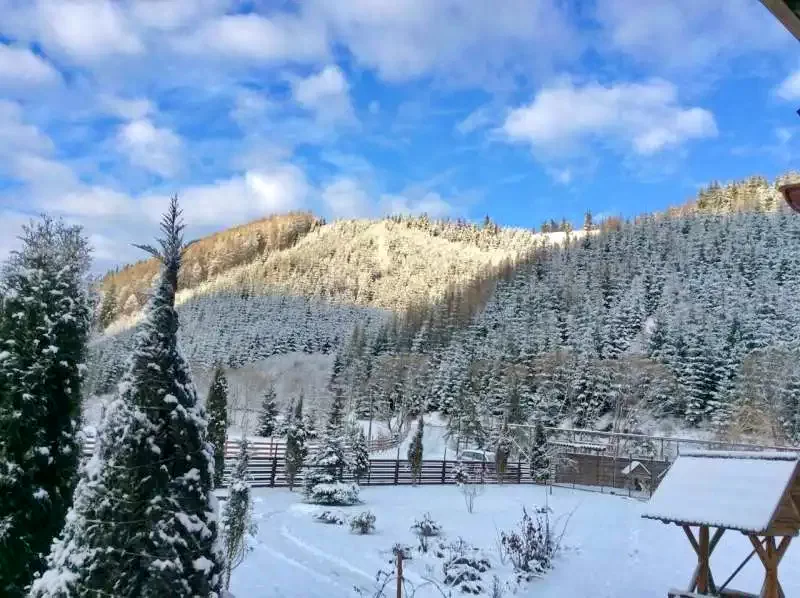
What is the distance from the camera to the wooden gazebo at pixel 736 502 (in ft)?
24.9

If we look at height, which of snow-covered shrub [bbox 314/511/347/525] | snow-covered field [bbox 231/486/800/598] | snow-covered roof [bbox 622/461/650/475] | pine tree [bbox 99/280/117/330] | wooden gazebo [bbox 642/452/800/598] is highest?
pine tree [bbox 99/280/117/330]

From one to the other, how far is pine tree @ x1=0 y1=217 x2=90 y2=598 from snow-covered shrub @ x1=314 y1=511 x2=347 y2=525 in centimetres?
1013

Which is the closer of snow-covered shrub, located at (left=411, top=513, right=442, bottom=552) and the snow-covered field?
the snow-covered field

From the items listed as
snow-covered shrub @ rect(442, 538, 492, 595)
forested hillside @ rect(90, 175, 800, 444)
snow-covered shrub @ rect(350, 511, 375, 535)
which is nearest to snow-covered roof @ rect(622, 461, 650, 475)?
forested hillside @ rect(90, 175, 800, 444)

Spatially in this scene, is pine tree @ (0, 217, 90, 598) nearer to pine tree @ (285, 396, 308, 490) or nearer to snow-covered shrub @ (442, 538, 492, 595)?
snow-covered shrub @ (442, 538, 492, 595)

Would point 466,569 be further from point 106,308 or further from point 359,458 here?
point 359,458

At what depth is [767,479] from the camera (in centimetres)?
801

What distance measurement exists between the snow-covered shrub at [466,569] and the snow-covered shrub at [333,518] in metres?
3.62

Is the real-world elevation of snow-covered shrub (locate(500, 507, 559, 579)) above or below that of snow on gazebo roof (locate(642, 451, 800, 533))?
below

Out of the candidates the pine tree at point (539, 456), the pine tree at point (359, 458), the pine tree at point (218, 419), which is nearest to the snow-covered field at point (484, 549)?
the pine tree at point (218, 419)

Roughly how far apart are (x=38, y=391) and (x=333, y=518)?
1058 centimetres

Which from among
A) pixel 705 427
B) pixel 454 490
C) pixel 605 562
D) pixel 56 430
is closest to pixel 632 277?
pixel 705 427

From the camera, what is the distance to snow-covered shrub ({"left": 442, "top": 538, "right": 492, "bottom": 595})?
10.8m

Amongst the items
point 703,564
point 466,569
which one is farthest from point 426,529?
point 703,564
